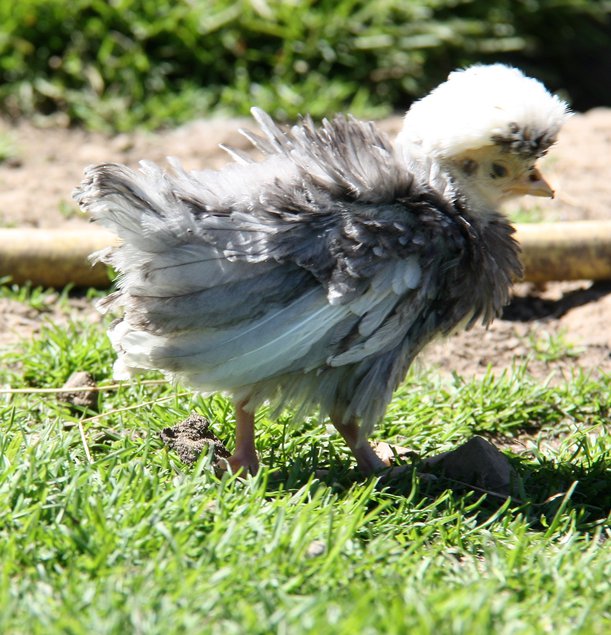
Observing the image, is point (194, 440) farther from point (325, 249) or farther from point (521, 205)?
point (521, 205)

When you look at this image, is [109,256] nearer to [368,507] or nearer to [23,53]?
[368,507]

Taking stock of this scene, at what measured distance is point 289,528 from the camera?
284 centimetres

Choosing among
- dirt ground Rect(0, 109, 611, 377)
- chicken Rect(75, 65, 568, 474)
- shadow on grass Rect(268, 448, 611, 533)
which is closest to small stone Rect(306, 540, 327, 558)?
shadow on grass Rect(268, 448, 611, 533)

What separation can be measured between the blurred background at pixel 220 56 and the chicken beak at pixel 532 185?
12.0 feet

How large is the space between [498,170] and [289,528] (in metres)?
1.43

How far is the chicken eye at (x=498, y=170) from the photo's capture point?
341 cm

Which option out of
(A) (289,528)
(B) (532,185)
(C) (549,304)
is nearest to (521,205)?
(C) (549,304)

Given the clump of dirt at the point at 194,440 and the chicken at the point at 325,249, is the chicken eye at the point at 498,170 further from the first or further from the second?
the clump of dirt at the point at 194,440

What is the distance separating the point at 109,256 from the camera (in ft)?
11.4

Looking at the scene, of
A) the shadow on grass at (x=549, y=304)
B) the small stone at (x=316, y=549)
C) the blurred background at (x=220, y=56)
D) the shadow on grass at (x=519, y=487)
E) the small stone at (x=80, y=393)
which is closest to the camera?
the small stone at (x=316, y=549)

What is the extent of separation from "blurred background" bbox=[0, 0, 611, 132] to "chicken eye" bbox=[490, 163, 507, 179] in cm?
369

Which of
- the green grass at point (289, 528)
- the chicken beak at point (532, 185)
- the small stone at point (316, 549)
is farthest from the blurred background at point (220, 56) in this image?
the small stone at point (316, 549)

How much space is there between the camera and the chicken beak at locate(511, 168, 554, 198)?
3467mm

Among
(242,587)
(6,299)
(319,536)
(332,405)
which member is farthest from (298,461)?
(6,299)
